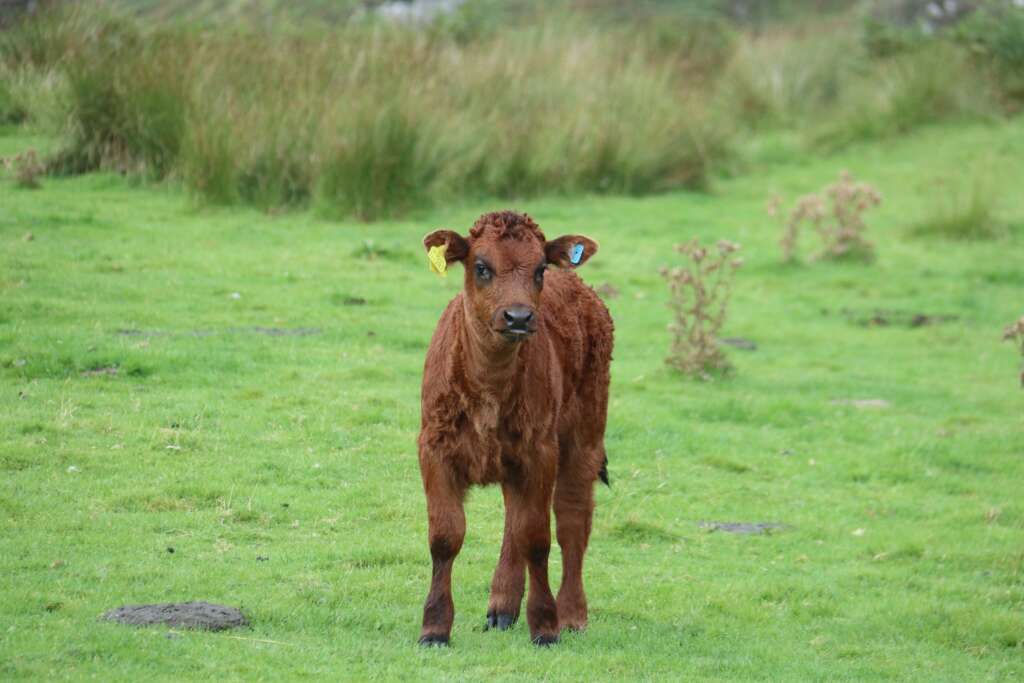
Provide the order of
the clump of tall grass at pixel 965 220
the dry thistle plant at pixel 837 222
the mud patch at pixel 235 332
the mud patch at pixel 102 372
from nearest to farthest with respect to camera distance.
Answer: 1. the mud patch at pixel 102 372
2. the mud patch at pixel 235 332
3. the dry thistle plant at pixel 837 222
4. the clump of tall grass at pixel 965 220

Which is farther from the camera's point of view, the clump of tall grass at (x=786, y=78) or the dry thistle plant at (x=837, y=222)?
the clump of tall grass at (x=786, y=78)

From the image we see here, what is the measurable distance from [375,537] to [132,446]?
83.2 inches

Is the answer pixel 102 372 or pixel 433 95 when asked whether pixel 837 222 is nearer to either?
pixel 433 95

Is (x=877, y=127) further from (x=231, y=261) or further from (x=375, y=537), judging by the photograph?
(x=375, y=537)

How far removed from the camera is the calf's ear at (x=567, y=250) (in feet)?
27.3

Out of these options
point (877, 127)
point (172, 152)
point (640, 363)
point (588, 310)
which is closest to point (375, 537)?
point (588, 310)

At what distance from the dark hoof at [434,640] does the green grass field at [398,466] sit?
62 mm

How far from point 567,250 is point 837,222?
13536 mm

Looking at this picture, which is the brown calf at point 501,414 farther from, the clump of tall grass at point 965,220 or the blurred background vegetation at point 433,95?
the clump of tall grass at point 965,220

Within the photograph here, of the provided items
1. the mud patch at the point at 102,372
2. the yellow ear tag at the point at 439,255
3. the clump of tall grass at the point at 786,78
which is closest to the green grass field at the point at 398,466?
the mud patch at the point at 102,372

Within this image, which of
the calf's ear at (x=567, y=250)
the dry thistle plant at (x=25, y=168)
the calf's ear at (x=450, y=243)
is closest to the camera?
the calf's ear at (x=450, y=243)

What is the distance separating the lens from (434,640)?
777 centimetres

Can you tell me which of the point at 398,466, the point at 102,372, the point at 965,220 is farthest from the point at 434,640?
the point at 965,220

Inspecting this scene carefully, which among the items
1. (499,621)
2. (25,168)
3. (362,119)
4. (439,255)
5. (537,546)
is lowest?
(499,621)
